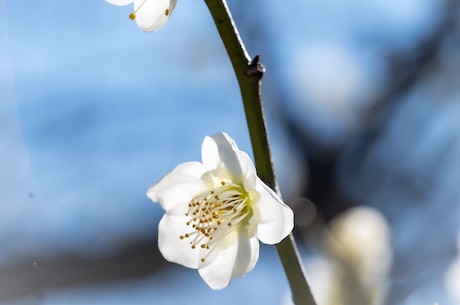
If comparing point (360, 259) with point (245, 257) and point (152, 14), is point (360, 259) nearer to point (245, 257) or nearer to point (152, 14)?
point (245, 257)

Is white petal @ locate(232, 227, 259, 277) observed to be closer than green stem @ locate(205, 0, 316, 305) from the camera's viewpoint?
No

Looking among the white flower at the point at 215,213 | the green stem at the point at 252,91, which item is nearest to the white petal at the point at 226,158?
the white flower at the point at 215,213

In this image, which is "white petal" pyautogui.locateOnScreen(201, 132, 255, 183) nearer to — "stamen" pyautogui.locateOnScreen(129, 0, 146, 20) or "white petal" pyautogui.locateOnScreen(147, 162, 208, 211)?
"white petal" pyautogui.locateOnScreen(147, 162, 208, 211)

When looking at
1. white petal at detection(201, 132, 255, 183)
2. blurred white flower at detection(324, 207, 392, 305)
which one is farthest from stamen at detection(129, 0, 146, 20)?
blurred white flower at detection(324, 207, 392, 305)

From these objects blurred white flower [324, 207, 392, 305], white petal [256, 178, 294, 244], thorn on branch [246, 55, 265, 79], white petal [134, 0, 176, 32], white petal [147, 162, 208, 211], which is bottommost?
blurred white flower [324, 207, 392, 305]

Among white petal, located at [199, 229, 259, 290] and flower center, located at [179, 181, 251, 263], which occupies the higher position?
flower center, located at [179, 181, 251, 263]

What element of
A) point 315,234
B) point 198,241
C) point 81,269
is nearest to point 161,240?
point 198,241
